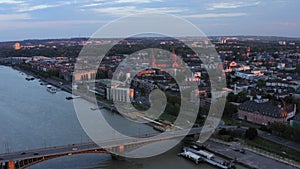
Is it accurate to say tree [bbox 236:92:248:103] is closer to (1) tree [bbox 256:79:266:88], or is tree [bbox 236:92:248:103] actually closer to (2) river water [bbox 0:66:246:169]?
(1) tree [bbox 256:79:266:88]

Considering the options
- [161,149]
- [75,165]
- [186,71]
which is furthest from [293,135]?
[186,71]

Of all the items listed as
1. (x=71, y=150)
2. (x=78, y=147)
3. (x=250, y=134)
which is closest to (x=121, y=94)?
(x=250, y=134)

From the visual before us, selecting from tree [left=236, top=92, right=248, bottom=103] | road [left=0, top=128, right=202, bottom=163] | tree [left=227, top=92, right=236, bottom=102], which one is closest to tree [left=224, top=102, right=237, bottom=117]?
tree [left=236, top=92, right=248, bottom=103]

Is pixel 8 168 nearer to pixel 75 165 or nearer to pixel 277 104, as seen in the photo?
pixel 75 165

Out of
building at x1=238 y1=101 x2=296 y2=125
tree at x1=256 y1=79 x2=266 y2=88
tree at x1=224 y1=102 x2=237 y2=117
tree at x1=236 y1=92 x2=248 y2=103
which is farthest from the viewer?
tree at x1=256 y1=79 x2=266 y2=88

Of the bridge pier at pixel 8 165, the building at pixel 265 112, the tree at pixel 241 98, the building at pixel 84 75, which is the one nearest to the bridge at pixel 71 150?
the bridge pier at pixel 8 165
